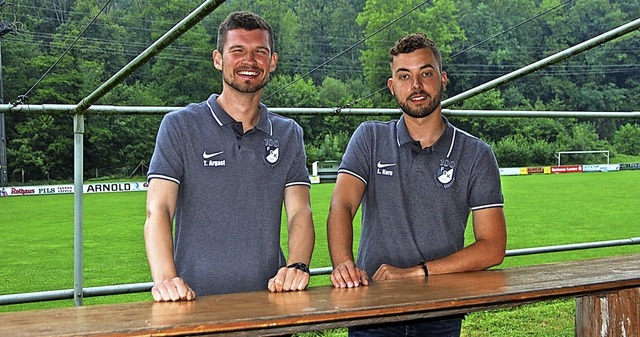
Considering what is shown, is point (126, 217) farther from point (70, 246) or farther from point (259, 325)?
point (259, 325)

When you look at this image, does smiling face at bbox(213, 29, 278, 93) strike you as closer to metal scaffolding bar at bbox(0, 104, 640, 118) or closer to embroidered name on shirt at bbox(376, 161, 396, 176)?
embroidered name on shirt at bbox(376, 161, 396, 176)

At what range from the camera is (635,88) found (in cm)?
1058

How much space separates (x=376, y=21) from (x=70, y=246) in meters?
16.1

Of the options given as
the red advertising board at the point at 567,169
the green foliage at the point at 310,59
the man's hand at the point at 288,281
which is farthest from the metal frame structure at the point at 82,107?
the red advertising board at the point at 567,169

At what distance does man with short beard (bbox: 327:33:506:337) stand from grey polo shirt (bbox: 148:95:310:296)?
0.22 metres

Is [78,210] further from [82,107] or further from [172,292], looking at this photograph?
[172,292]

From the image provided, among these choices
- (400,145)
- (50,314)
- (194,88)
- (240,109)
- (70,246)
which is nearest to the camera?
(50,314)

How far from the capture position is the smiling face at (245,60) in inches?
71.1

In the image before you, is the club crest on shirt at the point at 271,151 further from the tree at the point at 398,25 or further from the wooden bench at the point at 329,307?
the tree at the point at 398,25

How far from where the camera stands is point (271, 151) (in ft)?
5.99

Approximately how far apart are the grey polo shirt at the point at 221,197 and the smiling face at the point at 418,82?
404 mm

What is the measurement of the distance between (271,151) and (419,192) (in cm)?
41

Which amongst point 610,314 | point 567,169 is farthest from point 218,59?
point 567,169

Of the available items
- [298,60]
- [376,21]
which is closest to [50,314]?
[376,21]
